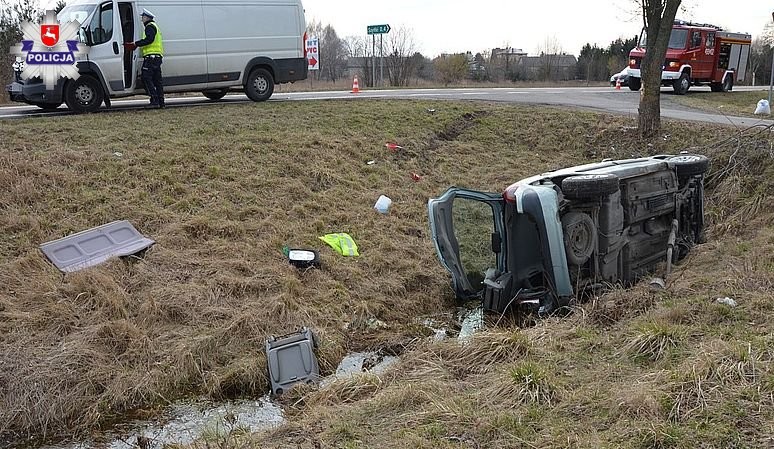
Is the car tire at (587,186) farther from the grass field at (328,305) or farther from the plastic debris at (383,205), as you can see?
the plastic debris at (383,205)

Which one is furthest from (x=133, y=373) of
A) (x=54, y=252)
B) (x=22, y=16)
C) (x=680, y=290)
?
(x=22, y=16)

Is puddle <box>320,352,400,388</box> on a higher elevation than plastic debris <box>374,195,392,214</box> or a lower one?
lower

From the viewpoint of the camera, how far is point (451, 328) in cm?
609

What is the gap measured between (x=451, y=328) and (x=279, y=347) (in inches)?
70.7

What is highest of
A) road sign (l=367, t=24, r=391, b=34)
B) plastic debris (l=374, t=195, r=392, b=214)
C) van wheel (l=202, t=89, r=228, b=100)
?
road sign (l=367, t=24, r=391, b=34)

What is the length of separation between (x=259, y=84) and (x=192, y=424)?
34.1ft

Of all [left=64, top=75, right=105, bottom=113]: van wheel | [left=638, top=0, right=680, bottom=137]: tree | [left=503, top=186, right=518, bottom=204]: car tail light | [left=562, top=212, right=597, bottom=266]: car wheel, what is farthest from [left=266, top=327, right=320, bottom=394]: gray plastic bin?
[left=638, top=0, right=680, bottom=137]: tree

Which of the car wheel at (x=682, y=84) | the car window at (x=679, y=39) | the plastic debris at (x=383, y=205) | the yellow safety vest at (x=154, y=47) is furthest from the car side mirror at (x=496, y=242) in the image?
the car window at (x=679, y=39)

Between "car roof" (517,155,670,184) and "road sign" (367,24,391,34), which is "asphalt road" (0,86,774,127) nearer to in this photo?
"car roof" (517,155,670,184)

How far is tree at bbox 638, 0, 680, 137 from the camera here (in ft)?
36.0

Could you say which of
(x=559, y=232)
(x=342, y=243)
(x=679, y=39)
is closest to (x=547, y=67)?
(x=679, y=39)

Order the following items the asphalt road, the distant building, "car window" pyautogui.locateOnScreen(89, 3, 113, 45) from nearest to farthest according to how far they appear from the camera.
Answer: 1. "car window" pyautogui.locateOnScreen(89, 3, 113, 45)
2. the asphalt road
3. the distant building

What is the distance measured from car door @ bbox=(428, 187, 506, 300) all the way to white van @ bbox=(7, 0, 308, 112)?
8.08 m

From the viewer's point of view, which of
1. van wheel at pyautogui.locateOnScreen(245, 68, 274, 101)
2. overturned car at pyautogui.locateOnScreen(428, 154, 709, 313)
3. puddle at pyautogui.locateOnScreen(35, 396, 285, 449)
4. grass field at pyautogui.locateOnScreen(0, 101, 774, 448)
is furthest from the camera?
van wheel at pyautogui.locateOnScreen(245, 68, 274, 101)
